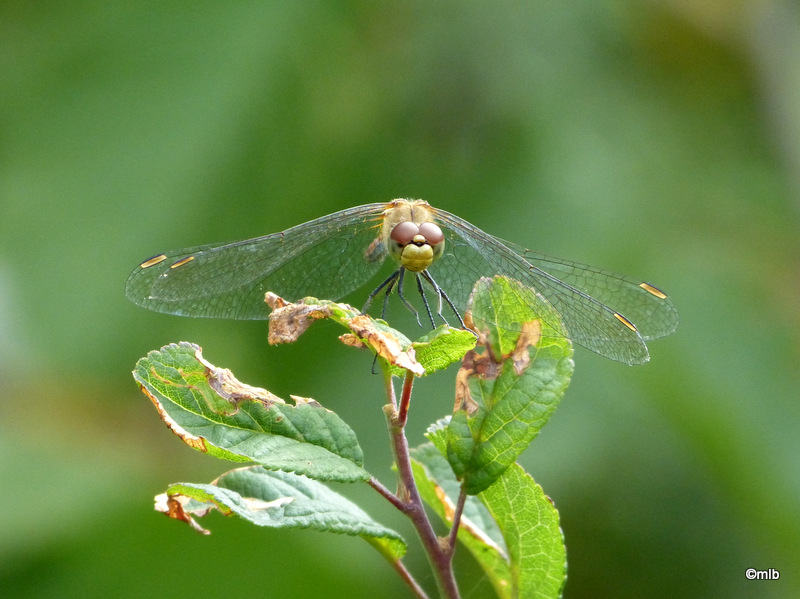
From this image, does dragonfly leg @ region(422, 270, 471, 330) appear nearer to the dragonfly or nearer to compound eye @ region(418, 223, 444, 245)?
the dragonfly

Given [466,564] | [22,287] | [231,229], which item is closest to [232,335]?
[231,229]

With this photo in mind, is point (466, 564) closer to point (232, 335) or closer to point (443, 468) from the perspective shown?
point (232, 335)

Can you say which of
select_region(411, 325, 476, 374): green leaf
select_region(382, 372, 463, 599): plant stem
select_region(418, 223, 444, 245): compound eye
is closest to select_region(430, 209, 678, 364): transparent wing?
select_region(418, 223, 444, 245): compound eye

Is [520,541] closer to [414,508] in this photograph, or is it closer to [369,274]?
[414,508]

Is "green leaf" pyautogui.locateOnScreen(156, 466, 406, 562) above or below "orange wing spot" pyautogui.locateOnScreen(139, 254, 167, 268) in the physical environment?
below

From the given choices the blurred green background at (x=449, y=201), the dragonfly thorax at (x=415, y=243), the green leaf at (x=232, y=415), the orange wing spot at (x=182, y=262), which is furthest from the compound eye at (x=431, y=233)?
the blurred green background at (x=449, y=201)

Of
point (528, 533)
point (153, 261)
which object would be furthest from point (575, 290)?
point (153, 261)
